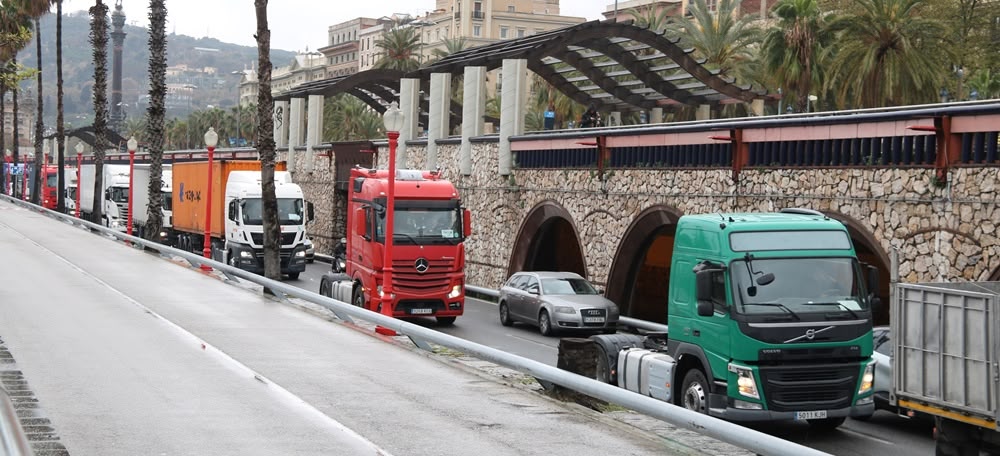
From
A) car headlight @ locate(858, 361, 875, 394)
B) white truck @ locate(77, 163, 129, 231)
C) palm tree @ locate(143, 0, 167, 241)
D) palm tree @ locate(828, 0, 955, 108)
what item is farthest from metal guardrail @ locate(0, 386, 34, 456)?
white truck @ locate(77, 163, 129, 231)

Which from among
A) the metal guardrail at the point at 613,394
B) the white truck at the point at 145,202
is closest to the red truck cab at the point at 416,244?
the metal guardrail at the point at 613,394

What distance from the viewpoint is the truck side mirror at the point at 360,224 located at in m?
28.8

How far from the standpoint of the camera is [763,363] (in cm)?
1466

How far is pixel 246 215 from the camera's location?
1674 inches

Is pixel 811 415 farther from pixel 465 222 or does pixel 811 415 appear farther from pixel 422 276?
pixel 422 276

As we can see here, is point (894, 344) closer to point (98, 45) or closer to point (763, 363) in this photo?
point (763, 363)

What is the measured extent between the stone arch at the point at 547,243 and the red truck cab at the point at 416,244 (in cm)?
842

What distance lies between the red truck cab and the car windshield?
2880 millimetres

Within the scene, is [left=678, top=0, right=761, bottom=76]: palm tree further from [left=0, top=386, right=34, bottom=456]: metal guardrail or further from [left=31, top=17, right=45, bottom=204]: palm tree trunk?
[left=0, top=386, right=34, bottom=456]: metal guardrail

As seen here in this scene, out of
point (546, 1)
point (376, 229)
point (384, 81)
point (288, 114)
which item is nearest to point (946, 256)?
point (376, 229)

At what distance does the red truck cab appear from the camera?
92.3 feet

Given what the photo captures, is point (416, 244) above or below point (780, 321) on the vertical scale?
above

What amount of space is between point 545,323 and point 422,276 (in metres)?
3.71

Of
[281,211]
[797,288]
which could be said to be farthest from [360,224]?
[797,288]
